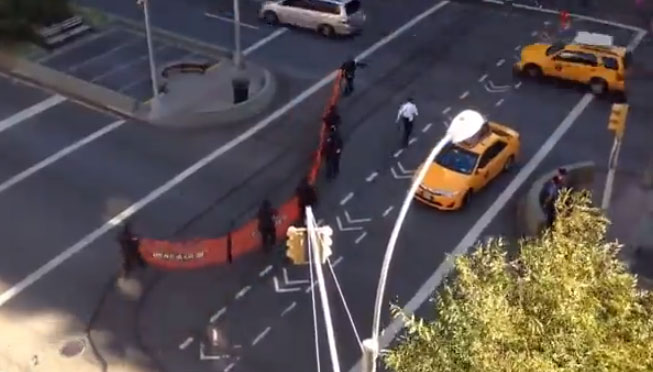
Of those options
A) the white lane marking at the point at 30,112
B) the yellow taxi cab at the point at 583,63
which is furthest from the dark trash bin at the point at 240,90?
the yellow taxi cab at the point at 583,63

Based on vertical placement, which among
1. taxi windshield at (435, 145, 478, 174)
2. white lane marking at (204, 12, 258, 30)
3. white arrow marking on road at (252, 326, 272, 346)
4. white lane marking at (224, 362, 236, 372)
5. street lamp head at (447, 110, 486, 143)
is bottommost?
white lane marking at (204, 12, 258, 30)

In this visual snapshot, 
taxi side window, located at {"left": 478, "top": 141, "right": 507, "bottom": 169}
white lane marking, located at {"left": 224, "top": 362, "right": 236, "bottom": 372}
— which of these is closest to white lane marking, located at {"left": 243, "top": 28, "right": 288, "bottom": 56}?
taxi side window, located at {"left": 478, "top": 141, "right": 507, "bottom": 169}

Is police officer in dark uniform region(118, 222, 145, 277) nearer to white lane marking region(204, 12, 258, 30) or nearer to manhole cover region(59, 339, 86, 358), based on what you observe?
manhole cover region(59, 339, 86, 358)

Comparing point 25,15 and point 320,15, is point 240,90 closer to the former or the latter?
point 320,15

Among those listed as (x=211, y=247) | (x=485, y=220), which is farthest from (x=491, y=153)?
(x=211, y=247)

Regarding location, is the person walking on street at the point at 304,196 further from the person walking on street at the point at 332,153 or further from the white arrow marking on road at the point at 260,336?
the white arrow marking on road at the point at 260,336

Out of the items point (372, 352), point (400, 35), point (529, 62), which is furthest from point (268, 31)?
point (372, 352)

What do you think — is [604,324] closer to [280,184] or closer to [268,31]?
[280,184]
